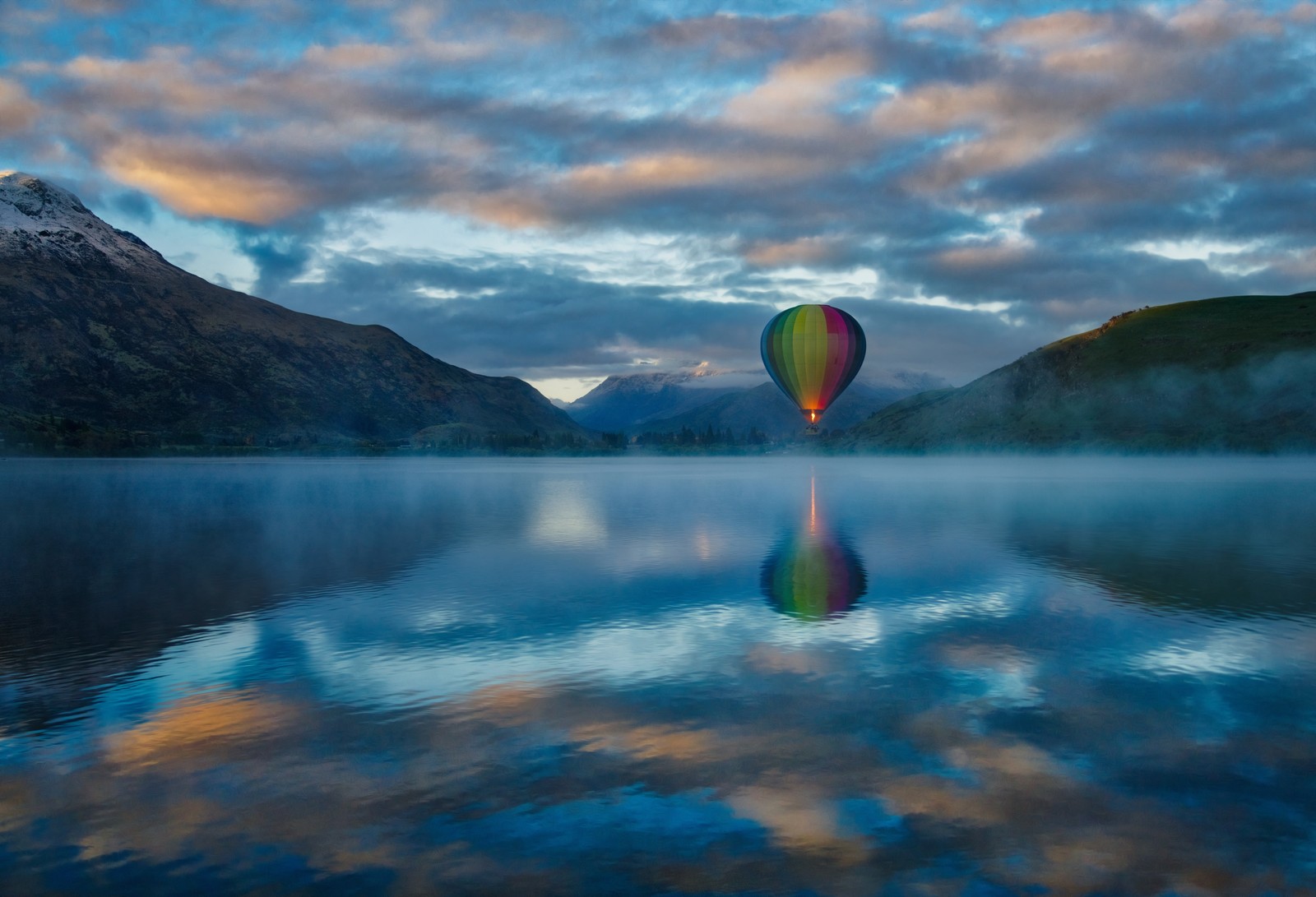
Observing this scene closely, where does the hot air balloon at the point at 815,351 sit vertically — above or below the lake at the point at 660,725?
above

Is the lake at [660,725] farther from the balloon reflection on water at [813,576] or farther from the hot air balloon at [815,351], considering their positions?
the hot air balloon at [815,351]

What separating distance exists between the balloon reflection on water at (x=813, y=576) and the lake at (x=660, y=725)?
0.31m

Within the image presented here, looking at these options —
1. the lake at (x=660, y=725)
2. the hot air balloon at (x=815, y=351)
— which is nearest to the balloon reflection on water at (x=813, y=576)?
the lake at (x=660, y=725)

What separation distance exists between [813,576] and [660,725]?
20.3 metres

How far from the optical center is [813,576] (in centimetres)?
3594

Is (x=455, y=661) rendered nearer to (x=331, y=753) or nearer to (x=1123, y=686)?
(x=331, y=753)

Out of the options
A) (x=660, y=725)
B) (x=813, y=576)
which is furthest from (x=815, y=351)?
(x=660, y=725)

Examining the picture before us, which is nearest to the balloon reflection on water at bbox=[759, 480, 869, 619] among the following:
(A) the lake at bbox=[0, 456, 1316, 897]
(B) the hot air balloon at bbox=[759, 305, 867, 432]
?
(A) the lake at bbox=[0, 456, 1316, 897]

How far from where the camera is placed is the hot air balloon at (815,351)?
191250 mm

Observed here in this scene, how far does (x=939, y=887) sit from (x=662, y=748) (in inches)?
222

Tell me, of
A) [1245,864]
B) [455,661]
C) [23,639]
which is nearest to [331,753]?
[455,661]

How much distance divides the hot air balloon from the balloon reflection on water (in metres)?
143

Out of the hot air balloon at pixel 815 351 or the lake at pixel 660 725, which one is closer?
the lake at pixel 660 725

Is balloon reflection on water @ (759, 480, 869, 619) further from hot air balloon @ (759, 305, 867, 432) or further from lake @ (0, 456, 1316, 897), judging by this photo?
hot air balloon @ (759, 305, 867, 432)
